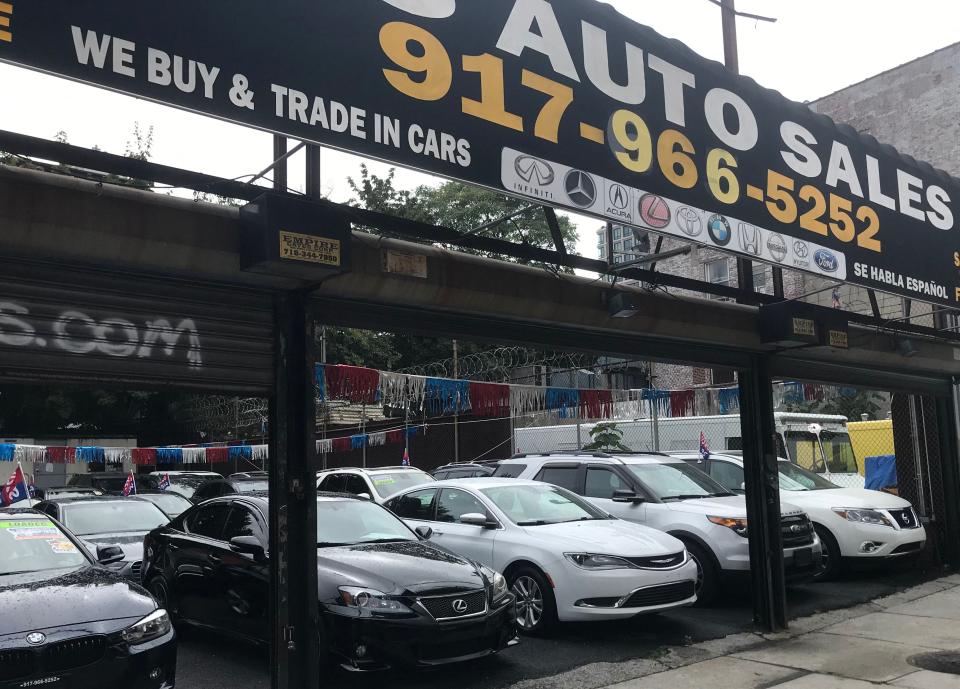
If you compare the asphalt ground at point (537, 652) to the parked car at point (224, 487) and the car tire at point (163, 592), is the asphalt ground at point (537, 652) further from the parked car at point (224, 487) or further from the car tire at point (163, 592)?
the parked car at point (224, 487)

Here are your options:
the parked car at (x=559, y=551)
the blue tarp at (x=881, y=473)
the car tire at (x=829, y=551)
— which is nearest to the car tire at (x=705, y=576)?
the parked car at (x=559, y=551)

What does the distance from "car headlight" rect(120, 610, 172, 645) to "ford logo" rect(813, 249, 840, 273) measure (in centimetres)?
636

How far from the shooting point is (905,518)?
1212 centimetres

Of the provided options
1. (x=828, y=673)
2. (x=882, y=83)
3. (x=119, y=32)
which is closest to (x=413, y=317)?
(x=119, y=32)

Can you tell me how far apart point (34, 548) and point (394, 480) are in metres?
8.28

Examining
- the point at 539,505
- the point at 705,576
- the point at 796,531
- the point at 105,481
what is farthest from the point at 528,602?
the point at 105,481

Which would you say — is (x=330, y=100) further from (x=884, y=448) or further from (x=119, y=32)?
(x=884, y=448)

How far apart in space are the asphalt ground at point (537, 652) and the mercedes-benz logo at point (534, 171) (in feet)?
13.0

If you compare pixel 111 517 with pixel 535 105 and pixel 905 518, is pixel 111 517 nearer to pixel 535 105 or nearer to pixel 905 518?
pixel 535 105

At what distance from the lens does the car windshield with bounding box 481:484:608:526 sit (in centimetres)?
946

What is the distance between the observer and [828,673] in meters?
7.36

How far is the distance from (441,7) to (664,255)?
2743 mm

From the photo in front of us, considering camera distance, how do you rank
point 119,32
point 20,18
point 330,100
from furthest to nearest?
point 330,100 < point 119,32 < point 20,18

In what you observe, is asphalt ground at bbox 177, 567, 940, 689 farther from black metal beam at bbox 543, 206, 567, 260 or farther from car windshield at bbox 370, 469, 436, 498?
car windshield at bbox 370, 469, 436, 498
